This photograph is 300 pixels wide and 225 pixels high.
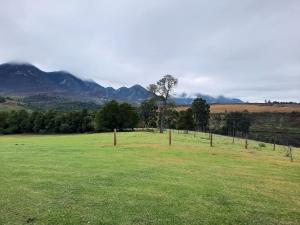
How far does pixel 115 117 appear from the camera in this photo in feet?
352

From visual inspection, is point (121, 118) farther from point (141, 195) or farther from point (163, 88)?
point (141, 195)

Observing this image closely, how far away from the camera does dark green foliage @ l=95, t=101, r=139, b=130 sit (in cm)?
10638

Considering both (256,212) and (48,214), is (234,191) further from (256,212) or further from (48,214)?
(48,214)

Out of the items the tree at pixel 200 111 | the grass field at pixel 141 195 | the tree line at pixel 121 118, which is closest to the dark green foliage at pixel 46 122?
the tree line at pixel 121 118

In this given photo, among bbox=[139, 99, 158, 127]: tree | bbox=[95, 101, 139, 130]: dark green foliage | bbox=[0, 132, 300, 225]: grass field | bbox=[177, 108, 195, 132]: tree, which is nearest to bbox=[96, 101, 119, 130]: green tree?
bbox=[95, 101, 139, 130]: dark green foliage

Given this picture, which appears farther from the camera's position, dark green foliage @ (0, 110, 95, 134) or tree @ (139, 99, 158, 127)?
tree @ (139, 99, 158, 127)

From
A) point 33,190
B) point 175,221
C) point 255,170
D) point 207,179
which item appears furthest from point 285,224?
point 255,170

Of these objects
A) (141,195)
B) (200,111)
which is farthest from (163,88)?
(141,195)

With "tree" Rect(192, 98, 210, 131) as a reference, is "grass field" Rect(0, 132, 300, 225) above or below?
below

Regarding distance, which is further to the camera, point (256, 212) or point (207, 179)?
point (207, 179)

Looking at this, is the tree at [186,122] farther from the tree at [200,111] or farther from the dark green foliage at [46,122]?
the dark green foliage at [46,122]

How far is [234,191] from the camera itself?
54.2ft

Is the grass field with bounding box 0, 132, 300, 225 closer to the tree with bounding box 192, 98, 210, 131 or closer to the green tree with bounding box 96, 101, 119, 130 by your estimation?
the green tree with bounding box 96, 101, 119, 130

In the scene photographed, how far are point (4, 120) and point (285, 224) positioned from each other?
128 meters
